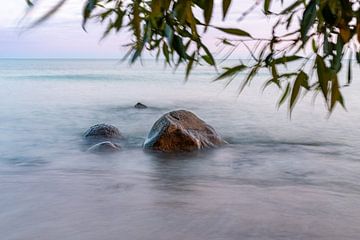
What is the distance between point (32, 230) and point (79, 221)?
0.43 metres

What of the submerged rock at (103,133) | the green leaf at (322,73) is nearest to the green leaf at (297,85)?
the green leaf at (322,73)

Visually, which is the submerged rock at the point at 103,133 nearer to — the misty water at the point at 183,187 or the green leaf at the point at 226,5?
the misty water at the point at 183,187

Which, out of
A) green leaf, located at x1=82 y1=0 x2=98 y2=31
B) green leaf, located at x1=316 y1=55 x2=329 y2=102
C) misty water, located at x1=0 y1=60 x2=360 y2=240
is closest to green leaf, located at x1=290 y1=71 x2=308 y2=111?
green leaf, located at x1=316 y1=55 x2=329 y2=102

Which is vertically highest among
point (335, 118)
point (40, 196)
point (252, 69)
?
point (252, 69)

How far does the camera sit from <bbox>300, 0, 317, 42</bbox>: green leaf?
2.75ft

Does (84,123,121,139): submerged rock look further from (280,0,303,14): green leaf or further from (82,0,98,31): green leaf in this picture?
(82,0,98,31): green leaf

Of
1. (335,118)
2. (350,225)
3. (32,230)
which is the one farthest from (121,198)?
(335,118)

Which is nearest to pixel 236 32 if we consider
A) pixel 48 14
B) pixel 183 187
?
pixel 48 14

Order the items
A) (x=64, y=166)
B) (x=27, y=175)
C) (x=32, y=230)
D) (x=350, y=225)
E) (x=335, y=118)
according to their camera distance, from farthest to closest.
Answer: (x=335, y=118) < (x=64, y=166) < (x=27, y=175) < (x=350, y=225) < (x=32, y=230)

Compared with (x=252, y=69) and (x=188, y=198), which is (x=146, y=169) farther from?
(x=252, y=69)

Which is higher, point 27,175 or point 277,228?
point 277,228

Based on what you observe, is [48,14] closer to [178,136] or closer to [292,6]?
[292,6]

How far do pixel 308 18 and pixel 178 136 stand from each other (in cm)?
708

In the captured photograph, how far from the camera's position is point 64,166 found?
23.4 ft
